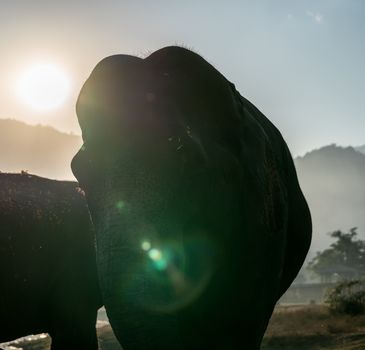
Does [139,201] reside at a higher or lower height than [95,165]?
lower

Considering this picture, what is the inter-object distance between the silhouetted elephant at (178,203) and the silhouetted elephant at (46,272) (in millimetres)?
3340

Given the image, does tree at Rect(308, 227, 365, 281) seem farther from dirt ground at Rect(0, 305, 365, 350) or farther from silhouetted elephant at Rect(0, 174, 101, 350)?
silhouetted elephant at Rect(0, 174, 101, 350)

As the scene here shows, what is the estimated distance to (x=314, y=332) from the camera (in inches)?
763

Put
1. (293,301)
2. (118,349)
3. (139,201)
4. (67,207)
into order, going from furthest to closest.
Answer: (293,301)
(118,349)
(67,207)
(139,201)

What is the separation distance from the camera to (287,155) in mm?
6852

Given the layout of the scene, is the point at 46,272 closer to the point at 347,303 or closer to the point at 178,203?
the point at 178,203

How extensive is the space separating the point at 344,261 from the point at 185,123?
10114cm

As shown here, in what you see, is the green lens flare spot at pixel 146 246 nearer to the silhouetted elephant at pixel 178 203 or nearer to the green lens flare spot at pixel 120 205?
the silhouetted elephant at pixel 178 203

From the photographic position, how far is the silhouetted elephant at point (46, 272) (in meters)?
7.29

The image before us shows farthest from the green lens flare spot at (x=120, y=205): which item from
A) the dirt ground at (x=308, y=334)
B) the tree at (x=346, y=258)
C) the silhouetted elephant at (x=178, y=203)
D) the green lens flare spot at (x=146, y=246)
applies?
the tree at (x=346, y=258)

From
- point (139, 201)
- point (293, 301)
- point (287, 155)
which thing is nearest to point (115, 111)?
point (139, 201)

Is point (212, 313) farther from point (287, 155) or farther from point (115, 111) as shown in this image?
point (287, 155)

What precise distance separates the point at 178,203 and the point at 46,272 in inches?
173

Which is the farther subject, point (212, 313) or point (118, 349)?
point (118, 349)
